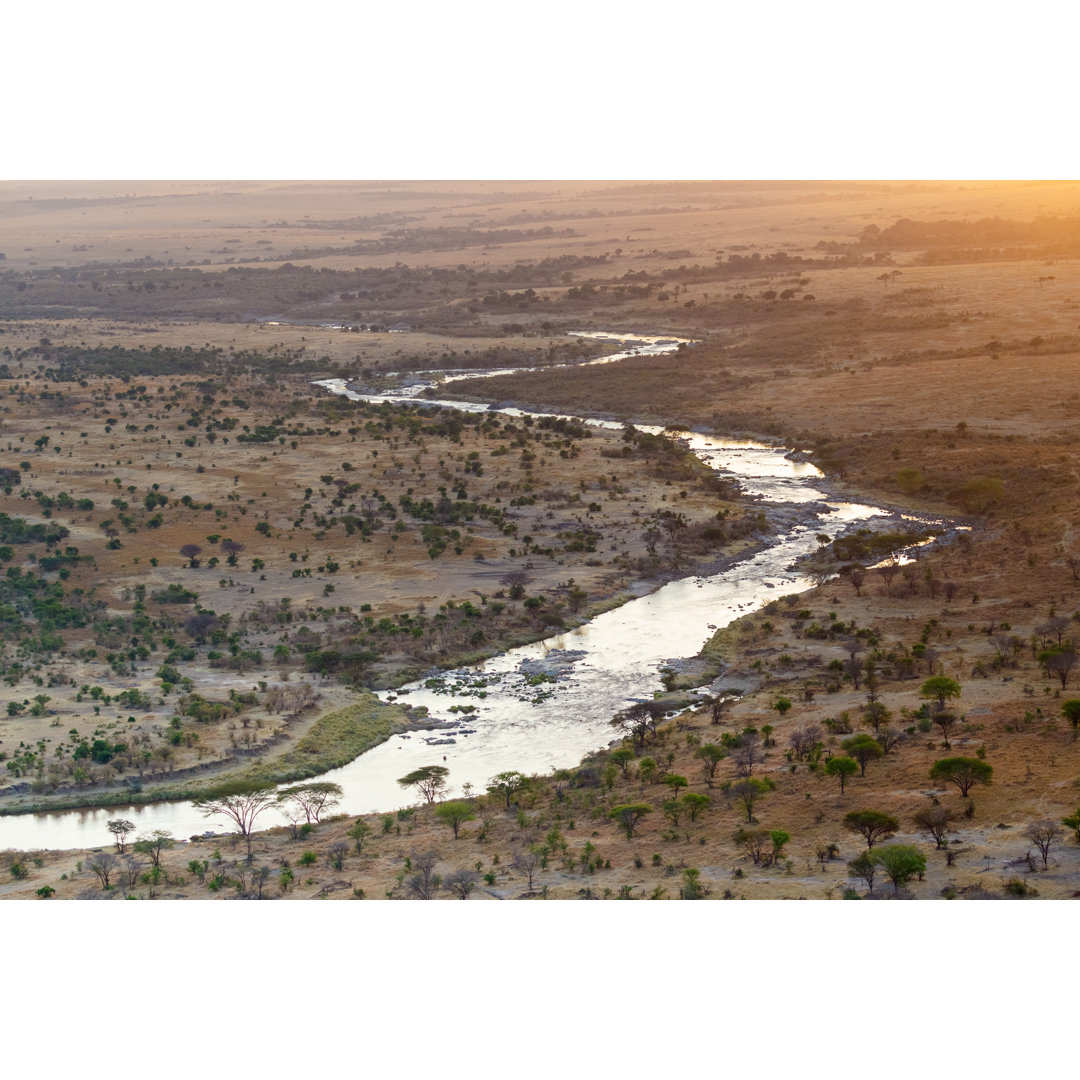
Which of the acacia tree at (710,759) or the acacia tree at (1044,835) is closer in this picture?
the acacia tree at (1044,835)

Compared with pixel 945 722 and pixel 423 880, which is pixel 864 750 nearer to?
pixel 945 722

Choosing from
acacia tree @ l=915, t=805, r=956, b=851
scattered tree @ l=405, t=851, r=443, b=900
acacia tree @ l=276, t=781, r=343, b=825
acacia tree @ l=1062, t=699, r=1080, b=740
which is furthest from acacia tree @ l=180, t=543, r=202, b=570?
acacia tree @ l=1062, t=699, r=1080, b=740

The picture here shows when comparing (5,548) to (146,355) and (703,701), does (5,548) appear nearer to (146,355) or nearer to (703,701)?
(703,701)

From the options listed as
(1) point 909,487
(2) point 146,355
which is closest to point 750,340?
(1) point 909,487

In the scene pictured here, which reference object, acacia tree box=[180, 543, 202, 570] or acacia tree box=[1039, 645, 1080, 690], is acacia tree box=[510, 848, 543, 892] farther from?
acacia tree box=[180, 543, 202, 570]

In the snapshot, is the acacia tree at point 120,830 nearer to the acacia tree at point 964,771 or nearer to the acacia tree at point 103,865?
the acacia tree at point 103,865

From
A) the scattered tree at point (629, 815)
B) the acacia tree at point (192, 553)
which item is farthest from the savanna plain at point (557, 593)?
the acacia tree at point (192, 553)
